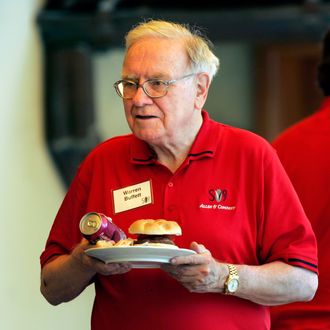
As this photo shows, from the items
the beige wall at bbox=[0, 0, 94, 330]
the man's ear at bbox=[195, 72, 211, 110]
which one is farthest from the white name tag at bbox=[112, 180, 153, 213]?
the beige wall at bbox=[0, 0, 94, 330]

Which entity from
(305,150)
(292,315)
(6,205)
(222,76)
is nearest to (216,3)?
(222,76)

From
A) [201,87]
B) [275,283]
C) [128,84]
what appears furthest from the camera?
[201,87]

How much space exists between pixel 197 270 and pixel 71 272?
0.44 m

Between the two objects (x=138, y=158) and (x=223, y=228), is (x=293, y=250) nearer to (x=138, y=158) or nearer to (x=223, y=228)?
(x=223, y=228)

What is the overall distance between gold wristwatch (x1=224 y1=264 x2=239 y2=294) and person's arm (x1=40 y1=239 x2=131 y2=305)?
0.27 m

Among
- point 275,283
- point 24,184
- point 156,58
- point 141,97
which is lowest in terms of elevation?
point 24,184

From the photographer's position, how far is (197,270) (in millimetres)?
2629

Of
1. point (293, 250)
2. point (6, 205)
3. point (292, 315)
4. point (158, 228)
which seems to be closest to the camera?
point (158, 228)

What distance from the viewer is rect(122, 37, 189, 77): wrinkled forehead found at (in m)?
2.88

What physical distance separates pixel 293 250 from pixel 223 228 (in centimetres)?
21

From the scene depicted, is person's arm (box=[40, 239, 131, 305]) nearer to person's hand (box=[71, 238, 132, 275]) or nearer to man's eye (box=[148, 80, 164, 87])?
→ person's hand (box=[71, 238, 132, 275])

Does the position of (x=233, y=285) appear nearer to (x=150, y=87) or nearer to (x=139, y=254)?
(x=139, y=254)

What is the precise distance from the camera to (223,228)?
9.29ft

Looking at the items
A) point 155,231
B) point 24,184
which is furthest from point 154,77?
point 24,184
